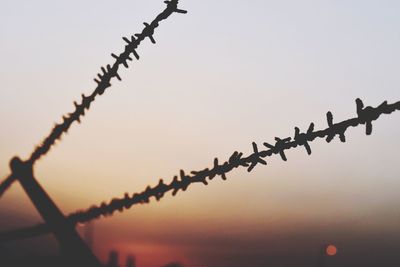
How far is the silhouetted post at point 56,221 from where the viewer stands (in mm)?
2623

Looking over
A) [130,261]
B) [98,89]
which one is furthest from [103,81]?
[130,261]

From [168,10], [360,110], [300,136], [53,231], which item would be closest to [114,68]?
[168,10]

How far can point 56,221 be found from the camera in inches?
113

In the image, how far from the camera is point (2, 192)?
3.51 m

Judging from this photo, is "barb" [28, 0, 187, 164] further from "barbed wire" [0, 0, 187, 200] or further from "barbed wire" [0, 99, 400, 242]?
"barbed wire" [0, 99, 400, 242]

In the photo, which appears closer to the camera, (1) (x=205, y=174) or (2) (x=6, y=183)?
(1) (x=205, y=174)

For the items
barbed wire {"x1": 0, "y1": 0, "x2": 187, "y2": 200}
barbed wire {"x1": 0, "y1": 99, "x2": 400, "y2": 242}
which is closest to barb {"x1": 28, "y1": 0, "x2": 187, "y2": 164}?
barbed wire {"x1": 0, "y1": 0, "x2": 187, "y2": 200}

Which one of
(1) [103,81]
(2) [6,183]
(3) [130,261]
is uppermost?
(3) [130,261]

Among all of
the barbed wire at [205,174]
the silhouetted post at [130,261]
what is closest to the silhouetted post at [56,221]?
the barbed wire at [205,174]

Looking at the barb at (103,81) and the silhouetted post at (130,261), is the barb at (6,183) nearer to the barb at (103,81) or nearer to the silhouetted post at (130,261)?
the barb at (103,81)

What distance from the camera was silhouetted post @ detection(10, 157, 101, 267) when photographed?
8.61 feet

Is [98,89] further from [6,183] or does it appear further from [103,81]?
[6,183]

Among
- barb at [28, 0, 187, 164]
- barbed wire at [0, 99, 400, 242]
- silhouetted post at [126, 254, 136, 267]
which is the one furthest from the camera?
silhouetted post at [126, 254, 136, 267]

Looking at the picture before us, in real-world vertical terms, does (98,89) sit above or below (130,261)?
below
